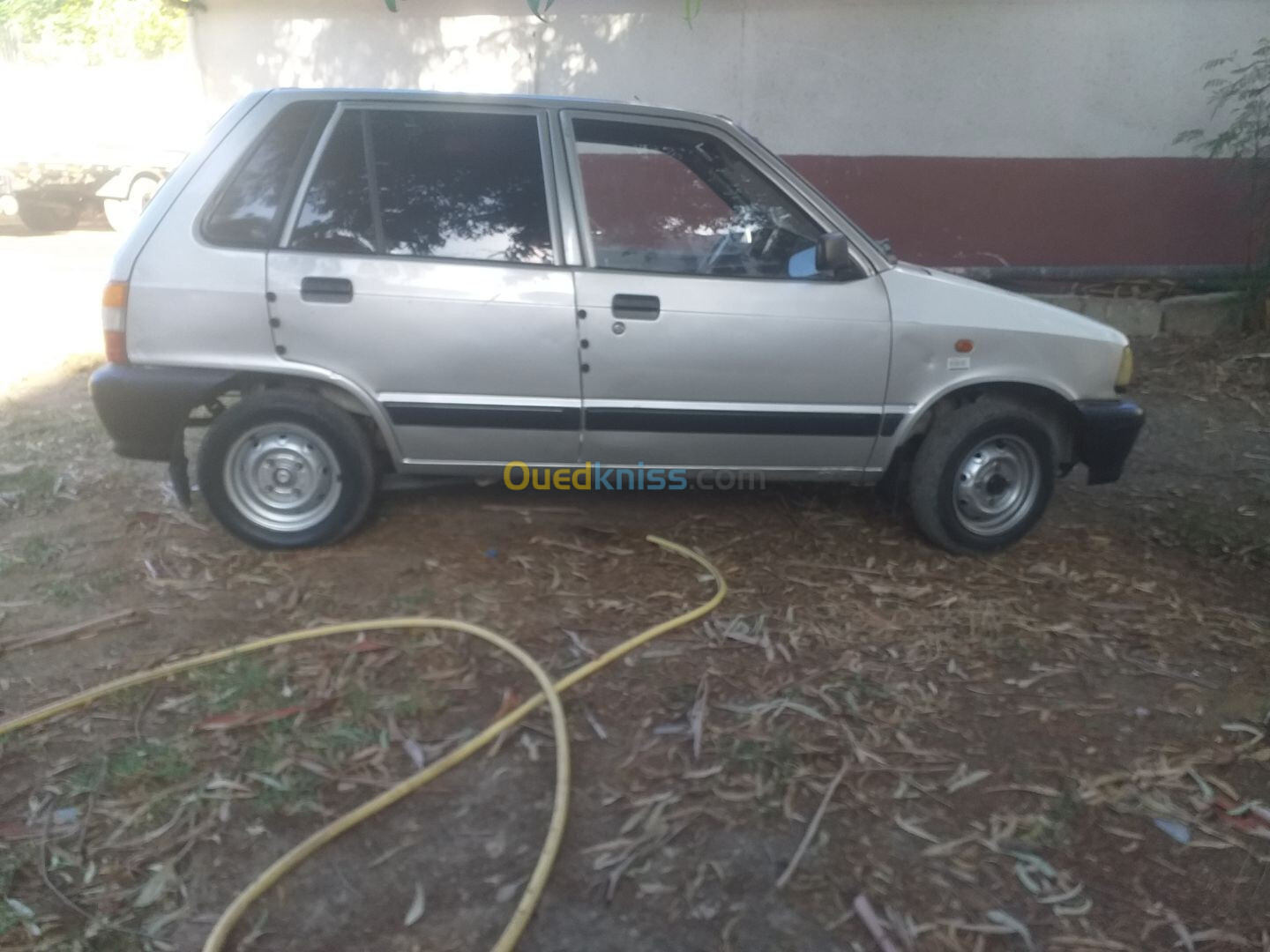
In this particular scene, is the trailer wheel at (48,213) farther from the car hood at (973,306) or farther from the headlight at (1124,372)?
the headlight at (1124,372)

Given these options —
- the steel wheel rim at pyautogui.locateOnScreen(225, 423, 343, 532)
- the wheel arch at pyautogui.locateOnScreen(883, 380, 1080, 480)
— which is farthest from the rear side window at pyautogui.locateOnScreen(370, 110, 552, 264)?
the wheel arch at pyautogui.locateOnScreen(883, 380, 1080, 480)

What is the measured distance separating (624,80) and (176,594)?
650cm

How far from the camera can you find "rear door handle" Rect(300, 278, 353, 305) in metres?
4.10

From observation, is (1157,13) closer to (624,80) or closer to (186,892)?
(624,80)

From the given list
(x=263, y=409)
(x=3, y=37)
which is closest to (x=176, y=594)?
(x=263, y=409)

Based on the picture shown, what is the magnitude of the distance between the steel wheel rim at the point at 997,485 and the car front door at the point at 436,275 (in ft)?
5.68

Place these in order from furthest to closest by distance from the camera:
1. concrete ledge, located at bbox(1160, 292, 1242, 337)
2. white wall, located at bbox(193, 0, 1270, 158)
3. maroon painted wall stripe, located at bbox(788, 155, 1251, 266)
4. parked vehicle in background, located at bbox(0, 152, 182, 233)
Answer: parked vehicle in background, located at bbox(0, 152, 182, 233) → maroon painted wall stripe, located at bbox(788, 155, 1251, 266) → white wall, located at bbox(193, 0, 1270, 158) → concrete ledge, located at bbox(1160, 292, 1242, 337)

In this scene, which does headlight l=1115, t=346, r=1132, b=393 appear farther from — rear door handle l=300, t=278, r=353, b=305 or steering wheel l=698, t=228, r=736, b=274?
rear door handle l=300, t=278, r=353, b=305

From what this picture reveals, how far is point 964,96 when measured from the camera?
8828 mm

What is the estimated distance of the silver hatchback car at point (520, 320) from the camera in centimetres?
414

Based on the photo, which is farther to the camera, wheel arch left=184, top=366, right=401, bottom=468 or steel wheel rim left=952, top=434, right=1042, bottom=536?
steel wheel rim left=952, top=434, right=1042, bottom=536

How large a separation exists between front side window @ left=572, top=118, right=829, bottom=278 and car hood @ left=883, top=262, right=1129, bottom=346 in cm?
42

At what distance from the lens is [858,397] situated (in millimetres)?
4418

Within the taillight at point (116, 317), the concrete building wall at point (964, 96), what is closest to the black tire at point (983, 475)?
the taillight at point (116, 317)
